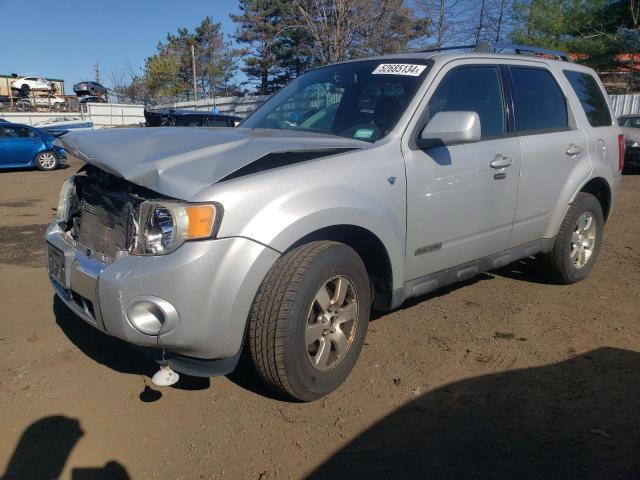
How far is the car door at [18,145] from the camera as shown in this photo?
48.8ft

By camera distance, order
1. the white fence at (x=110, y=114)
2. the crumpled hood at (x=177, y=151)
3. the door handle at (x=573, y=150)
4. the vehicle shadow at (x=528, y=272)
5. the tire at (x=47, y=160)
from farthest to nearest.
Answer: the white fence at (x=110, y=114)
the tire at (x=47, y=160)
the vehicle shadow at (x=528, y=272)
the door handle at (x=573, y=150)
the crumpled hood at (x=177, y=151)

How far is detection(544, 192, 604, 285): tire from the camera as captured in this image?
4.55m

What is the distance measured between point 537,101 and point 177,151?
2988 mm

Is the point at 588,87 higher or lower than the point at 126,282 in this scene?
higher

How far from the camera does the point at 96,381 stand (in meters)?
3.14

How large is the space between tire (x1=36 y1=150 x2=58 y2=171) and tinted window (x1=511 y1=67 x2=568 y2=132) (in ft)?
49.1

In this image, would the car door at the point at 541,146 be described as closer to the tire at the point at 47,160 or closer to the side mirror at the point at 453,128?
the side mirror at the point at 453,128

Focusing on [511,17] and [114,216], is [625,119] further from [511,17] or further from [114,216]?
[114,216]

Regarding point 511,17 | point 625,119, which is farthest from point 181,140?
point 511,17

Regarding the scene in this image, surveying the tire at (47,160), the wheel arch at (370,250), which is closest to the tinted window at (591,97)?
the wheel arch at (370,250)

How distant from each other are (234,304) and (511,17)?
25907 mm

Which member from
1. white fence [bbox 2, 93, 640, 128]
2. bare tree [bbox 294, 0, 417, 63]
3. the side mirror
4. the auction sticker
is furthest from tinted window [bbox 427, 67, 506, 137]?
white fence [bbox 2, 93, 640, 128]

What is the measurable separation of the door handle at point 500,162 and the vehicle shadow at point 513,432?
1.37m

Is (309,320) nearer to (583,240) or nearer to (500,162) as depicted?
(500,162)
